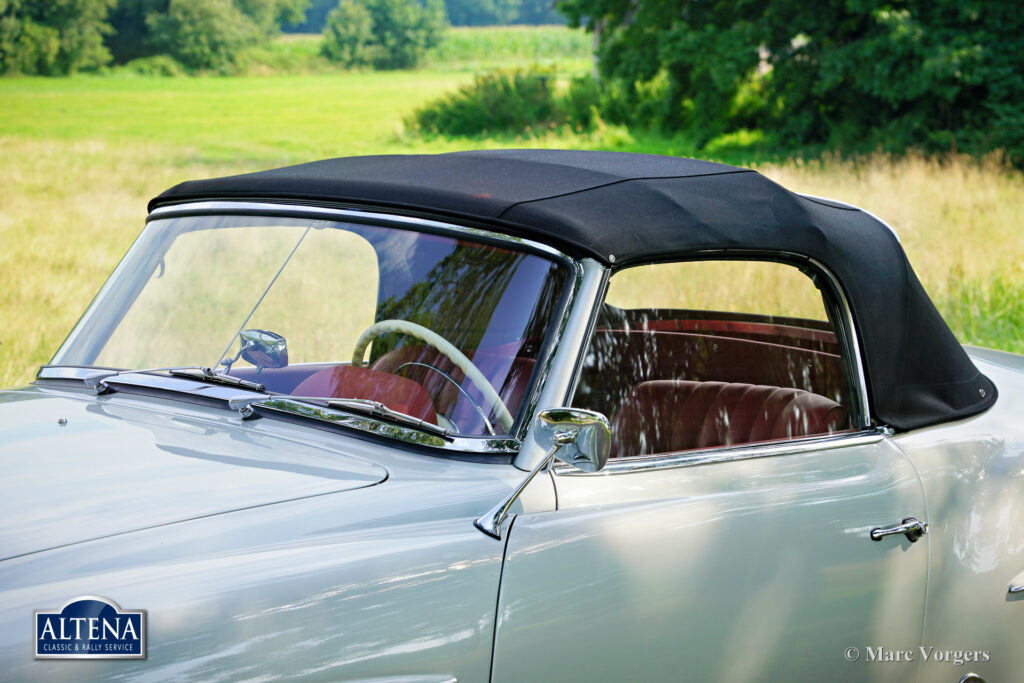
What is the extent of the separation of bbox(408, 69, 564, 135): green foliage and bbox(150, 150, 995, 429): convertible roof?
28847 millimetres

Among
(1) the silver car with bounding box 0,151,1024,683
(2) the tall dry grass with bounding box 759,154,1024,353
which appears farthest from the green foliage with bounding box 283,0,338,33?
(1) the silver car with bounding box 0,151,1024,683

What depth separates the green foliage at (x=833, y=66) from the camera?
19.9 m

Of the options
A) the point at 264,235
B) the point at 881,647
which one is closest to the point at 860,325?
the point at 881,647

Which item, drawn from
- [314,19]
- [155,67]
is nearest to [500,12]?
[314,19]

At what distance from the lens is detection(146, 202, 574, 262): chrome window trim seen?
2.24 m

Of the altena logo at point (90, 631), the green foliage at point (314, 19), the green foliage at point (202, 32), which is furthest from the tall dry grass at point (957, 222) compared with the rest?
the green foliage at point (314, 19)

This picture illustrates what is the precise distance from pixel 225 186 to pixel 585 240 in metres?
1.12

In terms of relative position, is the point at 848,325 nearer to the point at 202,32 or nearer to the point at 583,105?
the point at 583,105

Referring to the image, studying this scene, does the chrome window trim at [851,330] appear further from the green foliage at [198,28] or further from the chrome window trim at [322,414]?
the green foliage at [198,28]

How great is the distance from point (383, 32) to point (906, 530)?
47009 mm

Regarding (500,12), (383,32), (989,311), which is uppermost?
(500,12)

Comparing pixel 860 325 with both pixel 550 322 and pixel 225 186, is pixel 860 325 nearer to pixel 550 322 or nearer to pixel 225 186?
pixel 550 322

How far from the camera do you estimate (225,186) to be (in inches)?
107

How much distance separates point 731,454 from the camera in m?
→ 2.33
